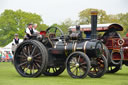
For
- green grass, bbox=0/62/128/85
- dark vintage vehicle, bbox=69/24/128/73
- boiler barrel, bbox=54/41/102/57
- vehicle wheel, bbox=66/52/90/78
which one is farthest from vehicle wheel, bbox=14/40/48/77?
dark vintage vehicle, bbox=69/24/128/73

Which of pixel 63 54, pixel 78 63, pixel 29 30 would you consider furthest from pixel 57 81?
pixel 29 30

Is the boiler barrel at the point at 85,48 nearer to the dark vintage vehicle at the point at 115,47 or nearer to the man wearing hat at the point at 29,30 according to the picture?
the man wearing hat at the point at 29,30

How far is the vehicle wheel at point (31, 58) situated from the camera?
9836 mm

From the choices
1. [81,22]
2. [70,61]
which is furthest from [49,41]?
[81,22]

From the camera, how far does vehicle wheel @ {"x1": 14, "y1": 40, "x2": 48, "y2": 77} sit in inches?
387

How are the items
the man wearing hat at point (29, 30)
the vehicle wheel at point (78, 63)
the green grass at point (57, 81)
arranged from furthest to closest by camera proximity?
the man wearing hat at point (29, 30), the vehicle wheel at point (78, 63), the green grass at point (57, 81)

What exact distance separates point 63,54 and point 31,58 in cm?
106

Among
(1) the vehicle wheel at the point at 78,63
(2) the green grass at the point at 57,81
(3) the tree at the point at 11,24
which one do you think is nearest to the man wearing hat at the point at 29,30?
(2) the green grass at the point at 57,81

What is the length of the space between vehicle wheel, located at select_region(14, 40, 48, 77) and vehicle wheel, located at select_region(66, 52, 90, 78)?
0.81 m

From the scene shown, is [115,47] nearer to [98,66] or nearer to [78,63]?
[98,66]

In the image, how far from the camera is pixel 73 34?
10.1 meters

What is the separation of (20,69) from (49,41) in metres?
1.38

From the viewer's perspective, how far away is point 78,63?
949 cm

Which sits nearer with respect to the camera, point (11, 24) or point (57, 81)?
point (57, 81)
